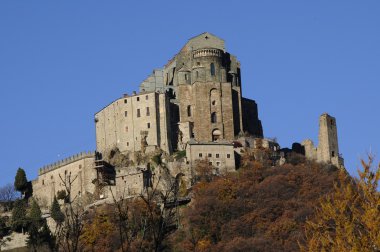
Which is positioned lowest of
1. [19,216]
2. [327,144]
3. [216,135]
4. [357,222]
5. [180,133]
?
[357,222]

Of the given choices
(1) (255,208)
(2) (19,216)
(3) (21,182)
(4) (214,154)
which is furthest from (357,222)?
(3) (21,182)

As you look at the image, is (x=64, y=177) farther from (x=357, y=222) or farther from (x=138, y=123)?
(x=357, y=222)

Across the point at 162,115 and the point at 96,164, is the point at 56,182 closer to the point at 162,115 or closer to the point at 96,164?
the point at 96,164

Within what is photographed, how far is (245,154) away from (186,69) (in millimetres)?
12255

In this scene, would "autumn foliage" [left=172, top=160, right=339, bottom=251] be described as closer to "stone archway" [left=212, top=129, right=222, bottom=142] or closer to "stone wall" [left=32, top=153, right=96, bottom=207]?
"stone archway" [left=212, top=129, right=222, bottom=142]

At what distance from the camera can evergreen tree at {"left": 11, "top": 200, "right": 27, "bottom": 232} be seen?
86.5 m

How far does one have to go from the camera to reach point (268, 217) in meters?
81.4

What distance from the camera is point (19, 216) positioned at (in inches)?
3499

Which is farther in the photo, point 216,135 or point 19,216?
point 216,135

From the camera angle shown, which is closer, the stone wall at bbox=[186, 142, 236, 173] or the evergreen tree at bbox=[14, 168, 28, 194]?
the stone wall at bbox=[186, 142, 236, 173]

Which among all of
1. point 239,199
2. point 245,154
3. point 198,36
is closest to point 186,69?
point 198,36

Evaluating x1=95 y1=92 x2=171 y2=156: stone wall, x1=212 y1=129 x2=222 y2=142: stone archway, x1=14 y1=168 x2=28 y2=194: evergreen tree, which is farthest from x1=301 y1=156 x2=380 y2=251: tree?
x1=14 y1=168 x2=28 y2=194: evergreen tree

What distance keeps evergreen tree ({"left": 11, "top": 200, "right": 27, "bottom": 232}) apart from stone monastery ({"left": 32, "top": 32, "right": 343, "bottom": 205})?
Result: 2.17 m

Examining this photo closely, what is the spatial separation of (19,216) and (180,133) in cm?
1703
